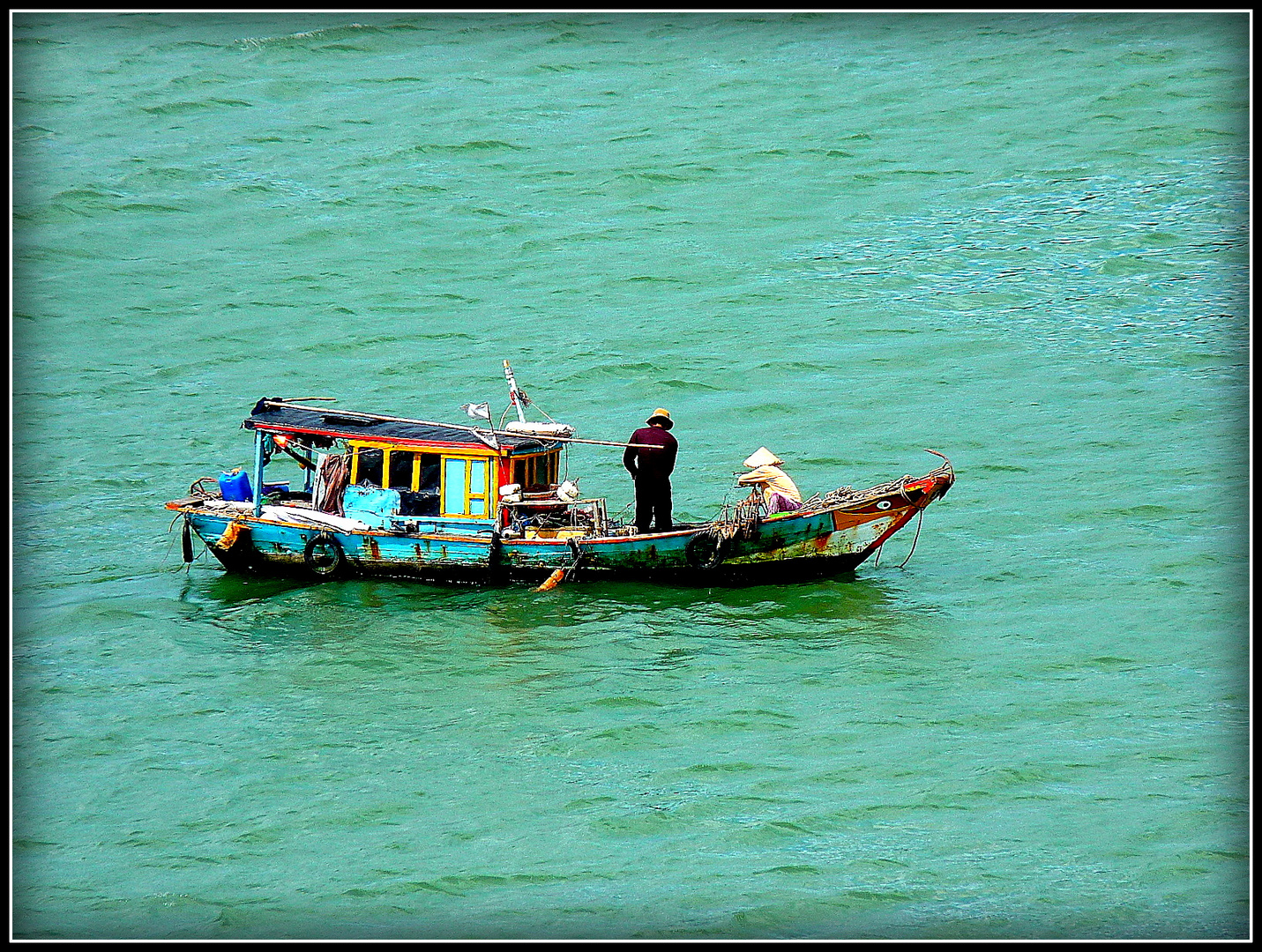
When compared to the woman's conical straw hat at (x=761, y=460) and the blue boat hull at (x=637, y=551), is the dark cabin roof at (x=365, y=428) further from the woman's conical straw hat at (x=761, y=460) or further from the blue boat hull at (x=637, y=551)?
the woman's conical straw hat at (x=761, y=460)

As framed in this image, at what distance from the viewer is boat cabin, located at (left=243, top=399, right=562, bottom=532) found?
18.1m

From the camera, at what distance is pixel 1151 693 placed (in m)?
15.3

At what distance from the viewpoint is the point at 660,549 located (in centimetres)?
1778

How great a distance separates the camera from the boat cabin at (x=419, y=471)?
18.1 metres

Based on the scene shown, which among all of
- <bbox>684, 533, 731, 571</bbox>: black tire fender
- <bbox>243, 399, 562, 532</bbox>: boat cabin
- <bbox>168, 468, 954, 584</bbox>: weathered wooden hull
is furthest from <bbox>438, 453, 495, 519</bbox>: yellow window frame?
<bbox>684, 533, 731, 571</bbox>: black tire fender

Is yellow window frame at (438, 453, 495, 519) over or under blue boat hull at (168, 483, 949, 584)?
over

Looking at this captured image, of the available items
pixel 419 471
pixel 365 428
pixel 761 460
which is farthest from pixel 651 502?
pixel 365 428

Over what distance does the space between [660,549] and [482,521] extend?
1.94 metres

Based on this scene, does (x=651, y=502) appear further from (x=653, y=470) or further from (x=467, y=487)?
(x=467, y=487)

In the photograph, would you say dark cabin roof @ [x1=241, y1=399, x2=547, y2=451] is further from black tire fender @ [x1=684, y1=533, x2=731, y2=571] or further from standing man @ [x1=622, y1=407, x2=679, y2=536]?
black tire fender @ [x1=684, y1=533, x2=731, y2=571]

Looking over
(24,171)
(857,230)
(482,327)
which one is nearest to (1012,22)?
(857,230)

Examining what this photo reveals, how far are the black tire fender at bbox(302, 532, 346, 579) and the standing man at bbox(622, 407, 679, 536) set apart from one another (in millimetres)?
3293

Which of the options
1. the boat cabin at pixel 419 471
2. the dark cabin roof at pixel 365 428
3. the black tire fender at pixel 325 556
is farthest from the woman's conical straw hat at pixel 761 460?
the black tire fender at pixel 325 556

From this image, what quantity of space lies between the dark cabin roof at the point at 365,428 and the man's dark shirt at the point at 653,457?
3.79 ft
